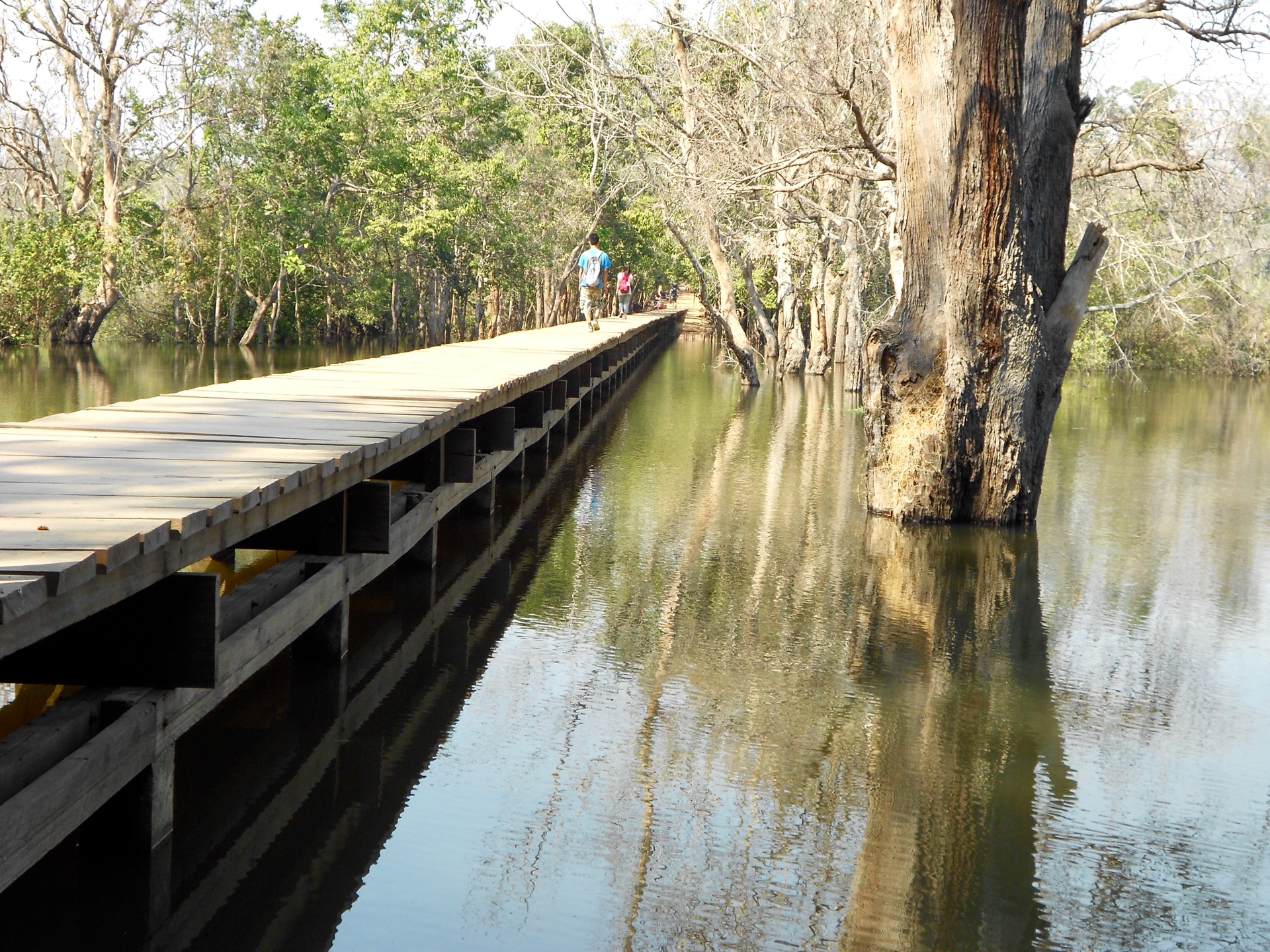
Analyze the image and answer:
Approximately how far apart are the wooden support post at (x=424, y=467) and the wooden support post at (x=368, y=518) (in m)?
1.78

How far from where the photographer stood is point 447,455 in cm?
847

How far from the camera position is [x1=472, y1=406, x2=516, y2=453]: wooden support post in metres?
9.85

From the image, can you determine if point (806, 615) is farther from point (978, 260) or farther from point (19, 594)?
point (19, 594)

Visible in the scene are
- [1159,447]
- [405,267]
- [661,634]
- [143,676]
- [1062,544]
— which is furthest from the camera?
[405,267]

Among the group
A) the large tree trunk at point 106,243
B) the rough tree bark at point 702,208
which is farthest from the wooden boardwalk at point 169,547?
the large tree trunk at point 106,243

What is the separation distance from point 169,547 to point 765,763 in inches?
96.8

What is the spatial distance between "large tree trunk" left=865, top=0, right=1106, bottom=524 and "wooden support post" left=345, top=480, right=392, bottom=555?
5209mm

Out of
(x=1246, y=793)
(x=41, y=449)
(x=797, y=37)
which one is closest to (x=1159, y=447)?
(x=797, y=37)

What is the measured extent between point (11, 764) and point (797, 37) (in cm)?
1398

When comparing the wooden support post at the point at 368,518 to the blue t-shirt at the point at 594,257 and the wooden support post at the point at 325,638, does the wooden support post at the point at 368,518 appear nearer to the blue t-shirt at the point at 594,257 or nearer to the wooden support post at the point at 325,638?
the wooden support post at the point at 325,638

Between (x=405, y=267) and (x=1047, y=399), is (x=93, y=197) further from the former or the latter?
(x=1047, y=399)

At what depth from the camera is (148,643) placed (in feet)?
13.0

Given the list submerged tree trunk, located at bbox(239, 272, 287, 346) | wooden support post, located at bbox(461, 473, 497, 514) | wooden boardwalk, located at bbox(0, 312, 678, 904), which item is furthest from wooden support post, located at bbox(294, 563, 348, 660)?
submerged tree trunk, located at bbox(239, 272, 287, 346)

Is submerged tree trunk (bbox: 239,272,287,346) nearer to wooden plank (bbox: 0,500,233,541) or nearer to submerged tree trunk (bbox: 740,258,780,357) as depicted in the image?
submerged tree trunk (bbox: 740,258,780,357)
